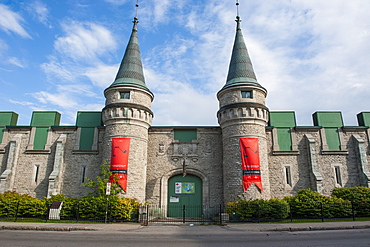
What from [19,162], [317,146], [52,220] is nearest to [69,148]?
[19,162]

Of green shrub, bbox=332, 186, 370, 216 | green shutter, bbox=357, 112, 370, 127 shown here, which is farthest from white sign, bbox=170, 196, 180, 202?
green shutter, bbox=357, 112, 370, 127

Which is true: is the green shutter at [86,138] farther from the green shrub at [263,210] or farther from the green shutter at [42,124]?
the green shrub at [263,210]

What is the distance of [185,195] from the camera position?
21203mm

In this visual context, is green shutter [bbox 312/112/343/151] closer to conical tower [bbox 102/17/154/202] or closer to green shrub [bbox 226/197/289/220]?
green shrub [bbox 226/197/289/220]

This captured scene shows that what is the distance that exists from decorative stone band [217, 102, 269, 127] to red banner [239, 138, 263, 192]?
65.4 inches

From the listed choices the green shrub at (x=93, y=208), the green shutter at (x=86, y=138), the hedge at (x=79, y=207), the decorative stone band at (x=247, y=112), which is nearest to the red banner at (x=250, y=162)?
the decorative stone band at (x=247, y=112)

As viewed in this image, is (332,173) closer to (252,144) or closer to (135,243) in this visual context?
(252,144)

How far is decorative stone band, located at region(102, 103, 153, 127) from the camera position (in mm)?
20688

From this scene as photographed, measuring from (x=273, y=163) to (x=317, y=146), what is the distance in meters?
4.23

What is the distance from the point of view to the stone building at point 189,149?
2028 centimetres

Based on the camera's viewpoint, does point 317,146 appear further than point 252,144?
Yes

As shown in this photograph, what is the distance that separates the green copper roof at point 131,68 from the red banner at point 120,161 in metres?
4.87

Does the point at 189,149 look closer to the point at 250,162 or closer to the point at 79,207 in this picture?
the point at 250,162

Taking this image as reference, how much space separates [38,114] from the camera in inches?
942
